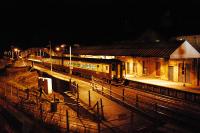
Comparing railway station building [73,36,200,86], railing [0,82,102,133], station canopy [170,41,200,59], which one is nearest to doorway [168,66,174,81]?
railway station building [73,36,200,86]

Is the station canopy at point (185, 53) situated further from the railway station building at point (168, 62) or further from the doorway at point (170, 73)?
the doorway at point (170, 73)

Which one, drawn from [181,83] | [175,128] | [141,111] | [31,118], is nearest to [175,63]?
[181,83]

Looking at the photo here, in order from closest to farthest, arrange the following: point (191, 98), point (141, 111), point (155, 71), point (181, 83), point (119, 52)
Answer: point (141, 111)
point (191, 98)
point (181, 83)
point (155, 71)
point (119, 52)

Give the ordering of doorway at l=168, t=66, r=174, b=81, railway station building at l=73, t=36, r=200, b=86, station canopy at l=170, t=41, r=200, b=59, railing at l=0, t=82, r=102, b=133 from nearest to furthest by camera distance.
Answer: railing at l=0, t=82, r=102, b=133 < station canopy at l=170, t=41, r=200, b=59 < railway station building at l=73, t=36, r=200, b=86 < doorway at l=168, t=66, r=174, b=81

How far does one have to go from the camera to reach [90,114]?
15.8 m

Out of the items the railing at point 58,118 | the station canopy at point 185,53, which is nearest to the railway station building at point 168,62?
the station canopy at point 185,53

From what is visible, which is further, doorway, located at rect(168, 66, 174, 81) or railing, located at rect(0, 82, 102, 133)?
doorway, located at rect(168, 66, 174, 81)

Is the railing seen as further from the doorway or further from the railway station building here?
the doorway

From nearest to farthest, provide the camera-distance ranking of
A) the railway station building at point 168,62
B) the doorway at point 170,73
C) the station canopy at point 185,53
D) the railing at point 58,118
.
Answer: the railing at point 58,118 → the station canopy at point 185,53 → the railway station building at point 168,62 → the doorway at point 170,73

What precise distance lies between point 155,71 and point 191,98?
34.0 ft

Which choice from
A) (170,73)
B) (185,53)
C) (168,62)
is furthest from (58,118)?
(168,62)

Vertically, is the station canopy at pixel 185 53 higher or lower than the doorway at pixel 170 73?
higher

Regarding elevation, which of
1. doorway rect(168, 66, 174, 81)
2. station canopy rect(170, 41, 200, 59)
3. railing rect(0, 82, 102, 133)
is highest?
station canopy rect(170, 41, 200, 59)

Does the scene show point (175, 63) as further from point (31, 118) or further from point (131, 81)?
point (31, 118)
